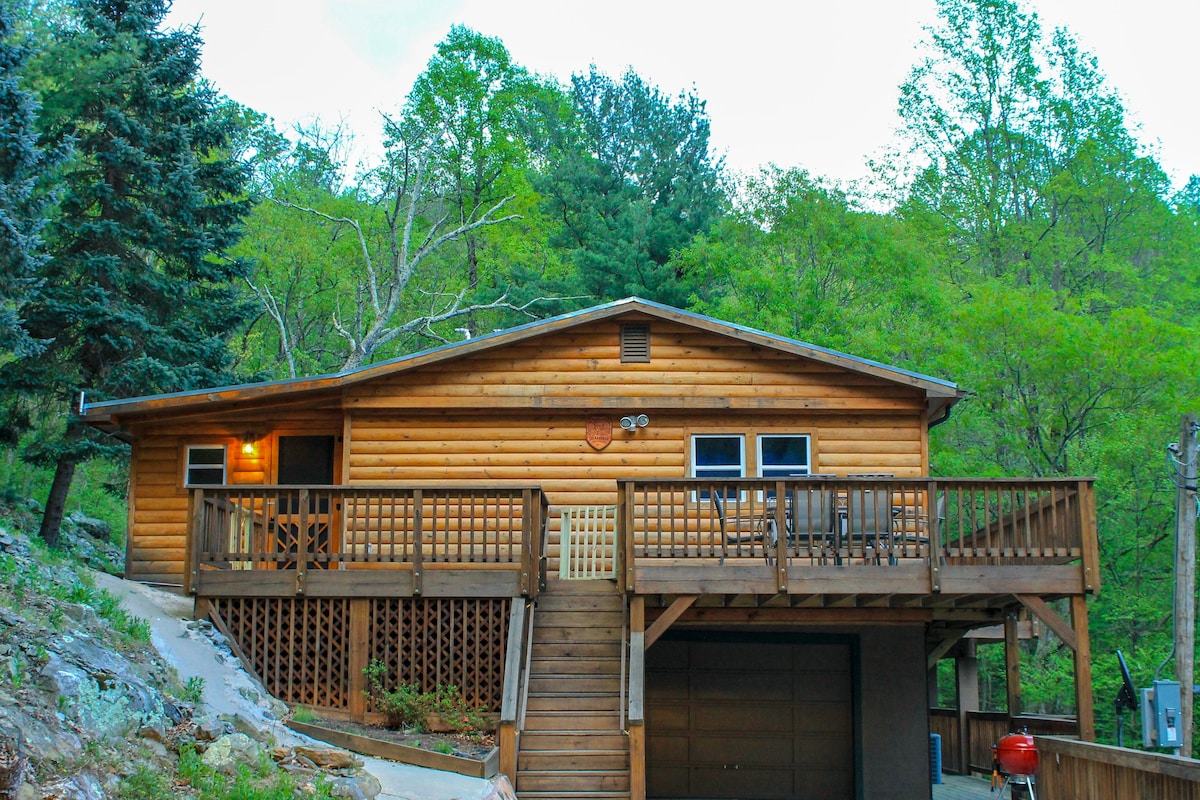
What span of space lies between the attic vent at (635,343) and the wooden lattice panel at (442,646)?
4294mm

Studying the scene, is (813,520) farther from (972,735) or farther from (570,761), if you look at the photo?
(972,735)

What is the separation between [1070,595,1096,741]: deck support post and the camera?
11609mm

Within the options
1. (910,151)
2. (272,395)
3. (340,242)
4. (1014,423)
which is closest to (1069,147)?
(910,151)

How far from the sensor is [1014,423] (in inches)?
1080

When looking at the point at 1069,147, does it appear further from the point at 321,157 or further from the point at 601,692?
the point at 601,692

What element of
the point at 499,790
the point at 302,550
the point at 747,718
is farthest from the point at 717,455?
the point at 499,790

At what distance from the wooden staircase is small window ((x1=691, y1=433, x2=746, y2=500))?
2605 millimetres

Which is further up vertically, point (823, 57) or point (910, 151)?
point (823, 57)

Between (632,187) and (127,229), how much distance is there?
1848cm

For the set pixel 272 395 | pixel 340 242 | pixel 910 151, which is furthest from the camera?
pixel 910 151

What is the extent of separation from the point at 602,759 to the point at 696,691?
4698mm

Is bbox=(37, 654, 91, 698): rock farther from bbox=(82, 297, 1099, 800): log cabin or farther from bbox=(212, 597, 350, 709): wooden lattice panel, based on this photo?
bbox=(212, 597, 350, 709): wooden lattice panel

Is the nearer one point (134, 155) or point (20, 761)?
point (20, 761)

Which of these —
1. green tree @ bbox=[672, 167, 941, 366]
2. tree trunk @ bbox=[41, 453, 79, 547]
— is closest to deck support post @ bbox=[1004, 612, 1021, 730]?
green tree @ bbox=[672, 167, 941, 366]
